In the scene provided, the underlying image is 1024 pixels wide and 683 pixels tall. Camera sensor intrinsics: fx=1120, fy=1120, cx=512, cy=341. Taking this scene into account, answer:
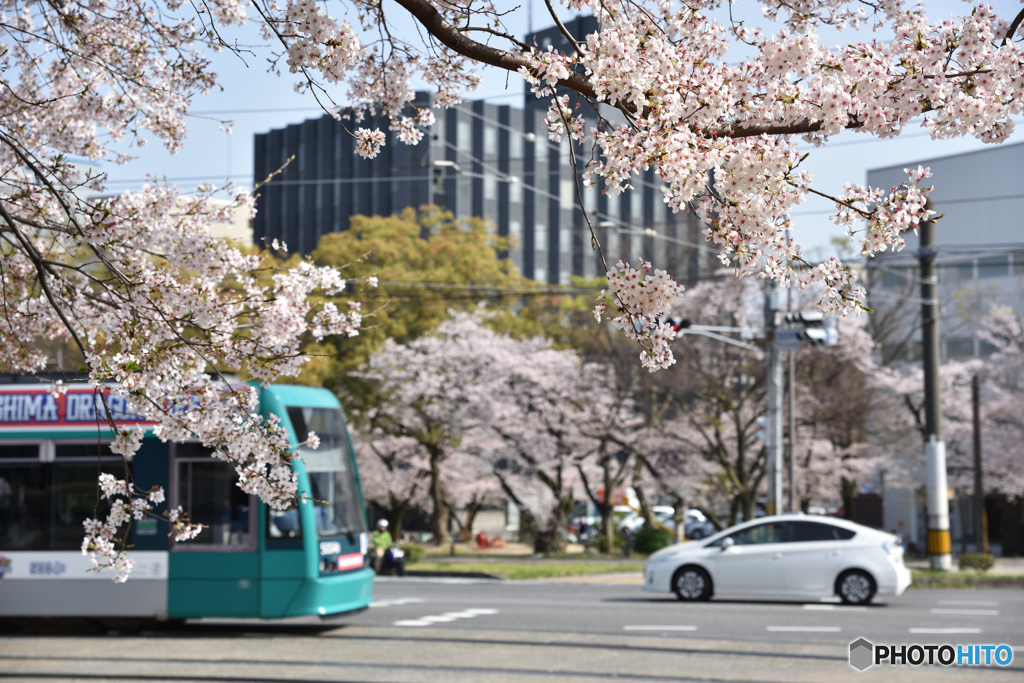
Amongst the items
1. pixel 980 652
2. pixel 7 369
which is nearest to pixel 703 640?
pixel 980 652

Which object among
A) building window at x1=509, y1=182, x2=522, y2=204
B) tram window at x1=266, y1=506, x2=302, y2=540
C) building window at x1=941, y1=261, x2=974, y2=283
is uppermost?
building window at x1=509, y1=182, x2=522, y2=204

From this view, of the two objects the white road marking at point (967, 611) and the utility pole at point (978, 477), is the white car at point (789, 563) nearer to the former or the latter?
the white road marking at point (967, 611)

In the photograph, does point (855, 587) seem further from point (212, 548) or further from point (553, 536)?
point (553, 536)

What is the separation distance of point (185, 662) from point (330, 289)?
561 cm

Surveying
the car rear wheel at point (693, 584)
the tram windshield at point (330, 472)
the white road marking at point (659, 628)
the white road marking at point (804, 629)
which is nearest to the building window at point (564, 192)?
the car rear wheel at point (693, 584)

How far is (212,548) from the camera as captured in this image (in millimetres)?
13391

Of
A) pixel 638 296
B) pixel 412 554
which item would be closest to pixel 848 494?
pixel 412 554

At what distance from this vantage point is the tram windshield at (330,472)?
44.5 feet

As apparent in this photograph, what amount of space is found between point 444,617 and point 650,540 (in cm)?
2063

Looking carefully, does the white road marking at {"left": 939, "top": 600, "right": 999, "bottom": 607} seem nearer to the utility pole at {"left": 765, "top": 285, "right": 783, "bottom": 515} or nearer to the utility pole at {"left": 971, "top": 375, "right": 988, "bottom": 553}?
the utility pole at {"left": 765, "top": 285, "right": 783, "bottom": 515}

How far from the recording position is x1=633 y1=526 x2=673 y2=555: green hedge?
35.7m

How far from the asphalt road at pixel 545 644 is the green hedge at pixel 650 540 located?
56.8ft

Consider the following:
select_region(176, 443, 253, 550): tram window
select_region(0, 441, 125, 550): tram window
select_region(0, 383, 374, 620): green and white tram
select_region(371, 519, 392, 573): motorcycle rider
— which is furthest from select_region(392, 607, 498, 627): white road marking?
select_region(371, 519, 392, 573): motorcycle rider

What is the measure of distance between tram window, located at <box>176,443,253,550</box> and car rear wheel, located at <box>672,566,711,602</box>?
25.4ft
